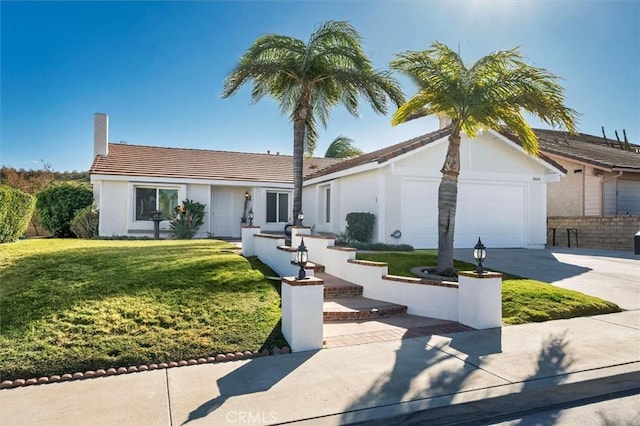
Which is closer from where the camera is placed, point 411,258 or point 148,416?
point 148,416

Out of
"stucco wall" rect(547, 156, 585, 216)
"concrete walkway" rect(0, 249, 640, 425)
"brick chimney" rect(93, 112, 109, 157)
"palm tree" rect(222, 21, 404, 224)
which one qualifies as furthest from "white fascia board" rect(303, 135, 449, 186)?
"brick chimney" rect(93, 112, 109, 157)

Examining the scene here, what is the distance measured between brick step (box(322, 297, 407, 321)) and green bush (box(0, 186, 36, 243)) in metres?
10.1

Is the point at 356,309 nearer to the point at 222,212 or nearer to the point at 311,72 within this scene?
the point at 311,72

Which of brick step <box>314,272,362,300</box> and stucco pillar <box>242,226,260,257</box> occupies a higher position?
stucco pillar <box>242,226,260,257</box>

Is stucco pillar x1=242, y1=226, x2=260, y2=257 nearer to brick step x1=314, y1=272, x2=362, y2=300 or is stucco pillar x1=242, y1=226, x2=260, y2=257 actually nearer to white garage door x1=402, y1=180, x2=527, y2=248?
brick step x1=314, y1=272, x2=362, y2=300

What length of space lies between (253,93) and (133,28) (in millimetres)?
3949

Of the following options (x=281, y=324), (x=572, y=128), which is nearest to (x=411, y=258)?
(x=572, y=128)

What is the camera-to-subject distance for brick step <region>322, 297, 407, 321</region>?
7.16 meters

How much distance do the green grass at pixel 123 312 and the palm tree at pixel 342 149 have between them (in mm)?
28389

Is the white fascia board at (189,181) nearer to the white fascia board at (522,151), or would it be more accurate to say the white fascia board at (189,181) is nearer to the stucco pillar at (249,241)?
the stucco pillar at (249,241)

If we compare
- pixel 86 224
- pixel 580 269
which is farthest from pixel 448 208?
pixel 86 224

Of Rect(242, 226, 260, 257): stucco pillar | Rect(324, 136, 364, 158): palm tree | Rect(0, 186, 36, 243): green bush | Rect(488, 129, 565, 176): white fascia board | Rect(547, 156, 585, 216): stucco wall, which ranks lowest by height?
Rect(242, 226, 260, 257): stucco pillar

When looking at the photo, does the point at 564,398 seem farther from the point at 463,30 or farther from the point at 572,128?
the point at 463,30

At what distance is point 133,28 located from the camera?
38.3 feet
